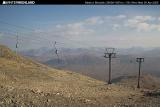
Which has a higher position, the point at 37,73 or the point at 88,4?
the point at 88,4

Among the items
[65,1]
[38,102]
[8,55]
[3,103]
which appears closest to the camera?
[65,1]

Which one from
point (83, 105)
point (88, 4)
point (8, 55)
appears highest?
point (88, 4)

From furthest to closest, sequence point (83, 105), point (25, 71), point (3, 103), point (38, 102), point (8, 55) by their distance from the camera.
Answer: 1. point (8, 55)
2. point (25, 71)
3. point (83, 105)
4. point (38, 102)
5. point (3, 103)

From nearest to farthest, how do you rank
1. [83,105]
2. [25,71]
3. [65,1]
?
1. [65,1]
2. [83,105]
3. [25,71]

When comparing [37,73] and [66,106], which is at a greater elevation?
[66,106]

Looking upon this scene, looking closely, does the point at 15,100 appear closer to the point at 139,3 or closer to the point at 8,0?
the point at 8,0

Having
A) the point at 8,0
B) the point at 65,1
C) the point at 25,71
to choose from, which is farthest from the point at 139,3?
the point at 25,71

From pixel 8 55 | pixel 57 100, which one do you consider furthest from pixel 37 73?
pixel 57 100

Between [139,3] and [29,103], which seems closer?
[139,3]

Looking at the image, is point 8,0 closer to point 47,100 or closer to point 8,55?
point 47,100

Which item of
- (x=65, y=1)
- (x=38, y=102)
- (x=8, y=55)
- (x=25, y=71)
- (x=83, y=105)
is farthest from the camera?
(x=8, y=55)
